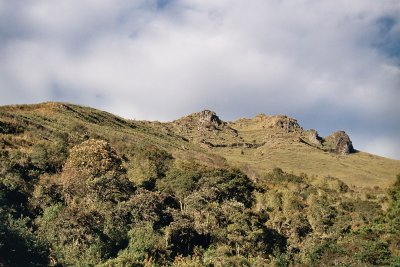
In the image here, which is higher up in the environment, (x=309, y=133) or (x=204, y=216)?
(x=309, y=133)

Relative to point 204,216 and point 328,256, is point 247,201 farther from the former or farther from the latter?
point 328,256

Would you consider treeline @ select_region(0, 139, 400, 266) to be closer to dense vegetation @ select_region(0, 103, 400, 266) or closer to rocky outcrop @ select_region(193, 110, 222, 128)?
dense vegetation @ select_region(0, 103, 400, 266)

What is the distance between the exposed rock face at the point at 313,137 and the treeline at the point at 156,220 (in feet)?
462

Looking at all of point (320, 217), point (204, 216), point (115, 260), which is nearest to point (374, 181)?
point (320, 217)

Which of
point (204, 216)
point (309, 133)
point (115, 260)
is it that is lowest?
point (115, 260)

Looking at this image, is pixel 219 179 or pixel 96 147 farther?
pixel 219 179

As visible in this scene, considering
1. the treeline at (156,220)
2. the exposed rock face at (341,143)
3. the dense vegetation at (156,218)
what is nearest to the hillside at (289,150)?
the exposed rock face at (341,143)

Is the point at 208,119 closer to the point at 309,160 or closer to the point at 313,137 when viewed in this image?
the point at 313,137

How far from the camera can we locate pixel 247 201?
159 ft

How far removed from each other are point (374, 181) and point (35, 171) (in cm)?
10823

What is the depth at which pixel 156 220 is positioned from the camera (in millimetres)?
34438

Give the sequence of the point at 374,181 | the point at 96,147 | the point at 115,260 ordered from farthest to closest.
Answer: the point at 374,181, the point at 96,147, the point at 115,260

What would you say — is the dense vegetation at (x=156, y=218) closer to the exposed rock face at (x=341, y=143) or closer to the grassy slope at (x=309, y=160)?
the grassy slope at (x=309, y=160)

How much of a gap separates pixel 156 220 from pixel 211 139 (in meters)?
135
